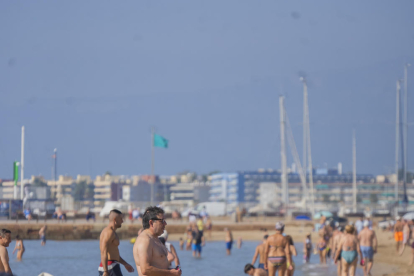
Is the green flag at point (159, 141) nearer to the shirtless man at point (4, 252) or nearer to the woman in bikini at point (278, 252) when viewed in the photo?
the woman in bikini at point (278, 252)

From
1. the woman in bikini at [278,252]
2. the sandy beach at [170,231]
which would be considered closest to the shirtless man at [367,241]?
the woman in bikini at [278,252]

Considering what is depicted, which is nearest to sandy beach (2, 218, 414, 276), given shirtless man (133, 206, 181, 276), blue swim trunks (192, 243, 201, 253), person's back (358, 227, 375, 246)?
blue swim trunks (192, 243, 201, 253)

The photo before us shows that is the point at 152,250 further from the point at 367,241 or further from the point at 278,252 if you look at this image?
the point at 367,241

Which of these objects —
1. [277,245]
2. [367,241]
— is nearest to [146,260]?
[277,245]

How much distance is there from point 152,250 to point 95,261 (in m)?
25.5

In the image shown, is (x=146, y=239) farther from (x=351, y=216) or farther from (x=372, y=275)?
(x=351, y=216)

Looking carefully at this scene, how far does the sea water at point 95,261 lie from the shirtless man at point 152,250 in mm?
16675

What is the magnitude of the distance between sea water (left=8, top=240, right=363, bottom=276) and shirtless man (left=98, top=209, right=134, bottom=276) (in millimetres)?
14374

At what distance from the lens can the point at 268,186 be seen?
19450 cm

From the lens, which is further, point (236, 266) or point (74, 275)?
point (236, 266)

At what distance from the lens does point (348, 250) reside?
49.8ft

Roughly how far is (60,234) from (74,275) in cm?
2233

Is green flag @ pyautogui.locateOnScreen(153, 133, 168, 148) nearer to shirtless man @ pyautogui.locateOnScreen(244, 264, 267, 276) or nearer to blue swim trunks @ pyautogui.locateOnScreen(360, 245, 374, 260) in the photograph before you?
blue swim trunks @ pyautogui.locateOnScreen(360, 245, 374, 260)

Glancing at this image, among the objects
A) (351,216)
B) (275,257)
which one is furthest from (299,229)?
(275,257)
